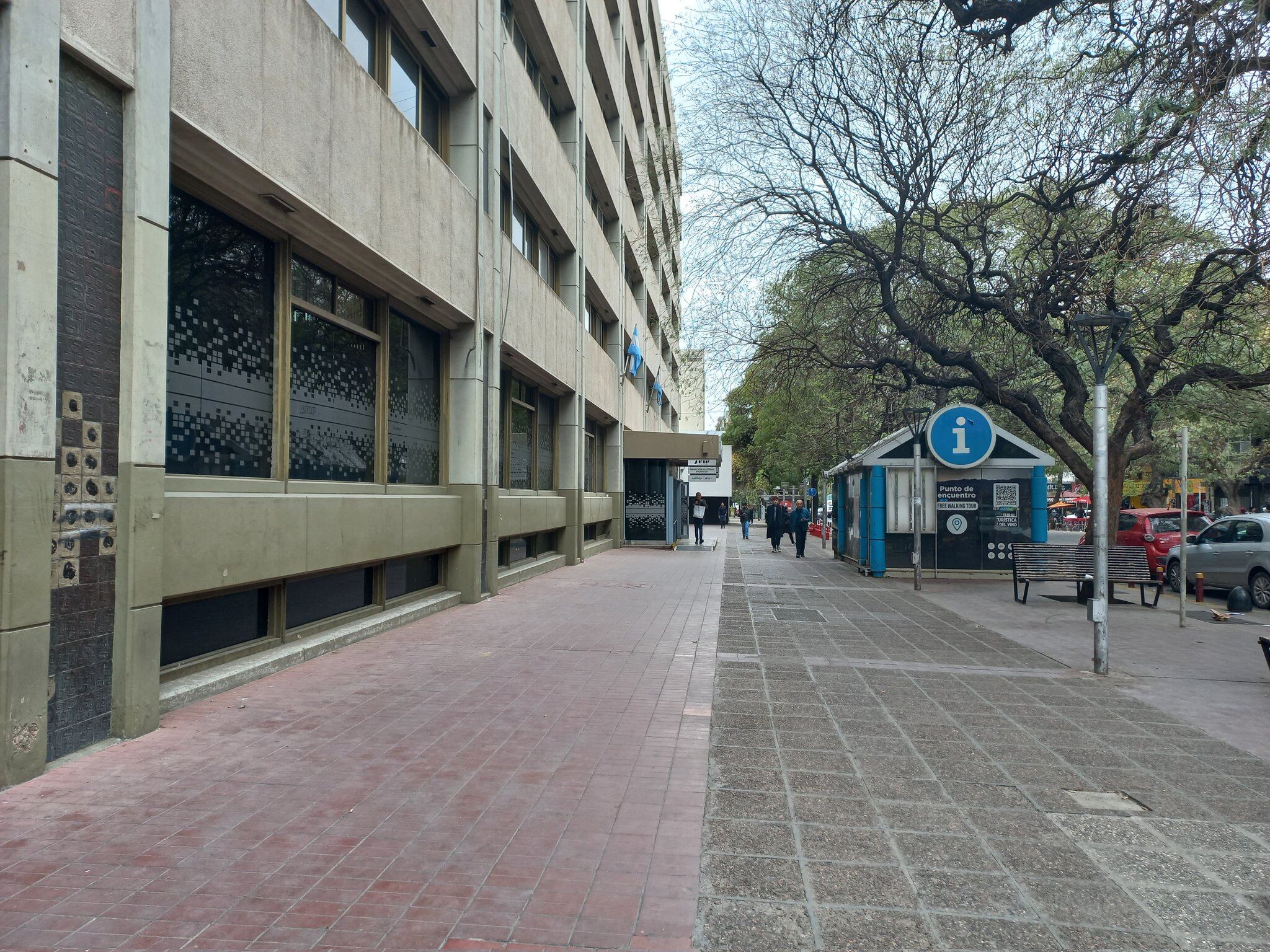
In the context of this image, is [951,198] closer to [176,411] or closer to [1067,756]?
[1067,756]

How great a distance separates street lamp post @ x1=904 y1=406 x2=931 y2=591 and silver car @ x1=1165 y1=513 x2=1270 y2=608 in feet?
13.6

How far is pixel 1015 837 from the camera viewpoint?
4145 mm

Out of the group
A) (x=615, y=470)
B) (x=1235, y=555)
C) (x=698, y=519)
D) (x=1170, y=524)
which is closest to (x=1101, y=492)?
(x=1235, y=555)

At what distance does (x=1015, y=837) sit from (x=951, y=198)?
528 inches

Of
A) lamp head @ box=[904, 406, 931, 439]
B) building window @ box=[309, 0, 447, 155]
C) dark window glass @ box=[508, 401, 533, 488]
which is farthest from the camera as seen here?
lamp head @ box=[904, 406, 931, 439]

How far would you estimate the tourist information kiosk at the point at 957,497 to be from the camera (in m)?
17.8

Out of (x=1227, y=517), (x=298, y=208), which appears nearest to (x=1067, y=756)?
(x=298, y=208)

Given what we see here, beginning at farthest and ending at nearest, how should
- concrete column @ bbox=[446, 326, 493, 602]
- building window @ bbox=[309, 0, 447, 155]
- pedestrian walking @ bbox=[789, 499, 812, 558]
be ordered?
pedestrian walking @ bbox=[789, 499, 812, 558] < concrete column @ bbox=[446, 326, 493, 602] < building window @ bbox=[309, 0, 447, 155]

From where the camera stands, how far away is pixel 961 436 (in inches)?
698

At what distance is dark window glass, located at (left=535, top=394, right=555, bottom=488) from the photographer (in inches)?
755

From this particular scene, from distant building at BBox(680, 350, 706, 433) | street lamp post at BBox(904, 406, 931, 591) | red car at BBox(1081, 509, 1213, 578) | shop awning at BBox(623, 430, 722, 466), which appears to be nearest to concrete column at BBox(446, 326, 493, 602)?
distant building at BBox(680, 350, 706, 433)

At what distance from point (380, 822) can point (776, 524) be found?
90.8ft

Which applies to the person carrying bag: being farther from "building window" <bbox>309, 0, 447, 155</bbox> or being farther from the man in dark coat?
"building window" <bbox>309, 0, 447, 155</bbox>

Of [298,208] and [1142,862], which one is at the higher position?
[298,208]
